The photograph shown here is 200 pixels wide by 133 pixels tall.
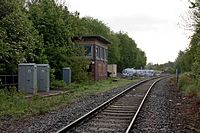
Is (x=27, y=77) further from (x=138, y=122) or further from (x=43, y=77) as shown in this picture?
(x=138, y=122)

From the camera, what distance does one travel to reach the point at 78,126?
1320 cm

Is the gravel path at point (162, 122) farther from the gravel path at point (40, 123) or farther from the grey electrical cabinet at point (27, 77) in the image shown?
the grey electrical cabinet at point (27, 77)

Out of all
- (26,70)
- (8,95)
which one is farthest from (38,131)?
(26,70)

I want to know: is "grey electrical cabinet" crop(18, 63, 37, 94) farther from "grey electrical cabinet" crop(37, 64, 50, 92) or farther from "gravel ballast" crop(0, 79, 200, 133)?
"gravel ballast" crop(0, 79, 200, 133)

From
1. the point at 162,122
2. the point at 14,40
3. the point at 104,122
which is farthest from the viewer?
the point at 14,40

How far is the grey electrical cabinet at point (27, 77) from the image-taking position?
27438 millimetres

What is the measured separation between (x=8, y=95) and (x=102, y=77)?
41.9m

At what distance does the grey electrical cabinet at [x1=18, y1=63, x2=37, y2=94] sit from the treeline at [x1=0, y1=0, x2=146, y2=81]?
0.56 metres

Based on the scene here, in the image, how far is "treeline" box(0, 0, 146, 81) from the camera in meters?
25.2

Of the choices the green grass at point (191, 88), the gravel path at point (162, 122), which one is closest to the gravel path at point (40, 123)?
the gravel path at point (162, 122)

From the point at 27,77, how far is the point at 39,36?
8075 mm

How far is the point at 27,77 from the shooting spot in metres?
27.6

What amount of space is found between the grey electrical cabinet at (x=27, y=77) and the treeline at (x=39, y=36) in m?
0.56

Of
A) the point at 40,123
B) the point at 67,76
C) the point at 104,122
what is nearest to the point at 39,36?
the point at 67,76
